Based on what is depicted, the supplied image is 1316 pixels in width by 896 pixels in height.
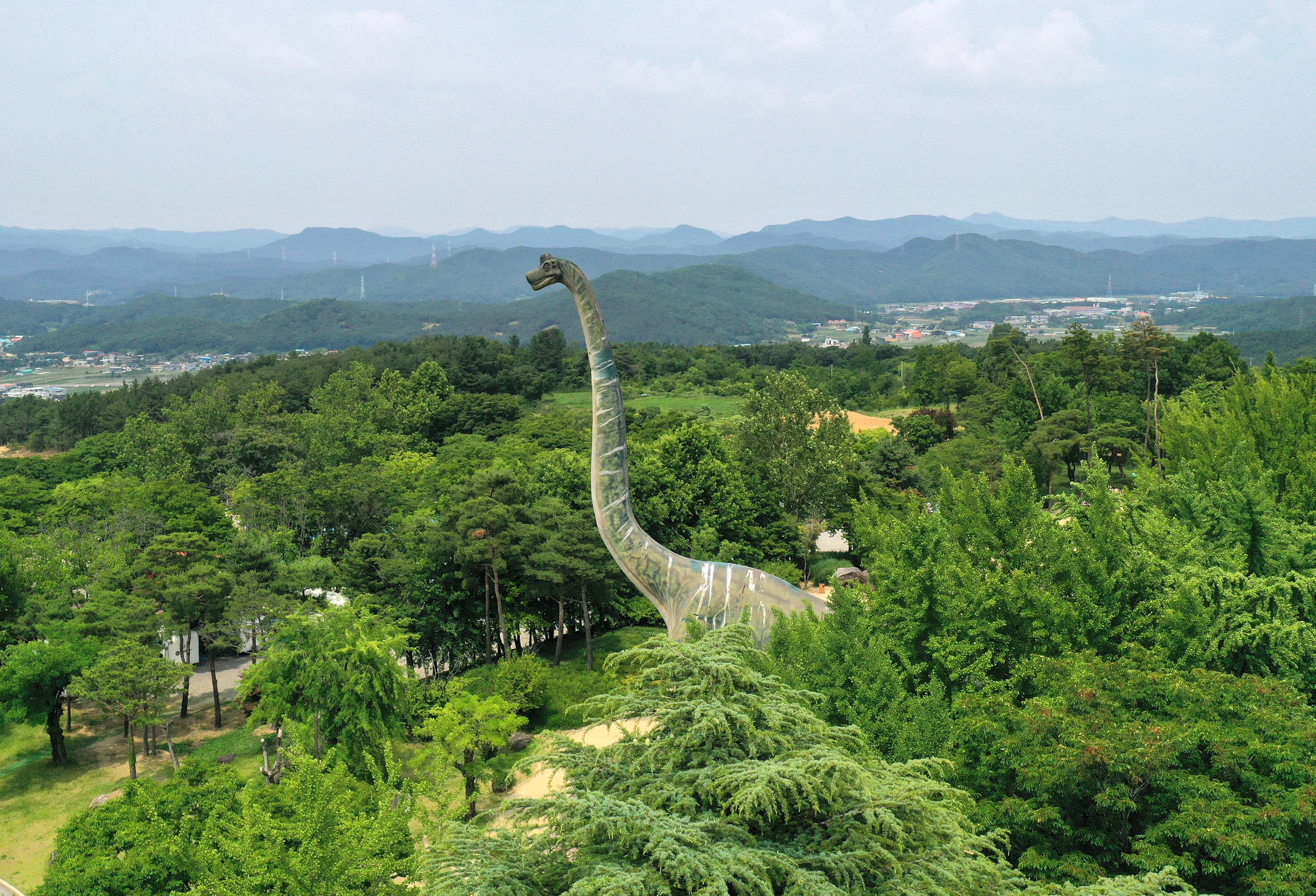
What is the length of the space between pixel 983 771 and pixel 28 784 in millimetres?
17399

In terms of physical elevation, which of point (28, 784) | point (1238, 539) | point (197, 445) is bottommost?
A: point (28, 784)

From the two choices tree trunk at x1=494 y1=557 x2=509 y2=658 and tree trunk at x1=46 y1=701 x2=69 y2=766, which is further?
tree trunk at x1=494 y1=557 x2=509 y2=658

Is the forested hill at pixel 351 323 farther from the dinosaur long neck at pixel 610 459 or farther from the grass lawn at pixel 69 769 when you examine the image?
the dinosaur long neck at pixel 610 459

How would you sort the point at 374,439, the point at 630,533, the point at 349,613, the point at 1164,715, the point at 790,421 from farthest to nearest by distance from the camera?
the point at 374,439, the point at 790,421, the point at 349,613, the point at 630,533, the point at 1164,715

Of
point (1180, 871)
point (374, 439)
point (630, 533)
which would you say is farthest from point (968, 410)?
point (1180, 871)

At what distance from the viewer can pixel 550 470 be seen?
2169 centimetres

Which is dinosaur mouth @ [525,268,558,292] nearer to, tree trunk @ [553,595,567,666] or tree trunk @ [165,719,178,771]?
tree trunk @ [553,595,567,666]

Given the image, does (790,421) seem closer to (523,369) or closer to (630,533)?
(630,533)

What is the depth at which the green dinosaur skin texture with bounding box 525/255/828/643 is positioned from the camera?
1211cm

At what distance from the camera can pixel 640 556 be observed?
40.8ft

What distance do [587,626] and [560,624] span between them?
2.30ft

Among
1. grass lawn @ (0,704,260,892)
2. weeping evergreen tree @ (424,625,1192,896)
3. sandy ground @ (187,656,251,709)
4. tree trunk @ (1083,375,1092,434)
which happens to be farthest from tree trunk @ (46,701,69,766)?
tree trunk @ (1083,375,1092,434)

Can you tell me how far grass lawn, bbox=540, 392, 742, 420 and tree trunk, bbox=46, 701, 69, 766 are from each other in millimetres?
33214

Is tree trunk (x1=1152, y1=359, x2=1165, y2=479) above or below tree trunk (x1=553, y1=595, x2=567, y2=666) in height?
above
